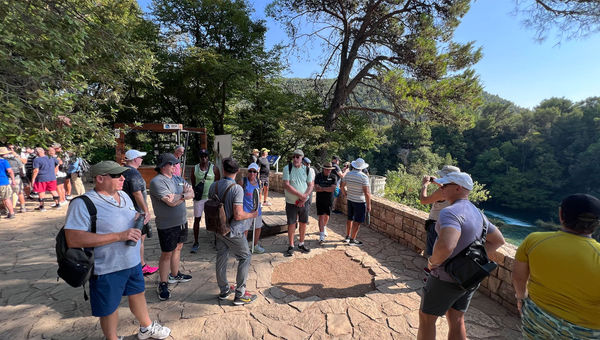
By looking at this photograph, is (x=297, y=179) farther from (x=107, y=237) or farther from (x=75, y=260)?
(x=75, y=260)

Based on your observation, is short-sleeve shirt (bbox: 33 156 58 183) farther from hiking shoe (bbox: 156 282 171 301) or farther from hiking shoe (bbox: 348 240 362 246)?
hiking shoe (bbox: 348 240 362 246)

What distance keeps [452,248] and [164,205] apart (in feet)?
9.83

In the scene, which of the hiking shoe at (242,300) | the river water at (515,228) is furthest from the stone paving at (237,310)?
the river water at (515,228)

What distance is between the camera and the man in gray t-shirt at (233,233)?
2836 millimetres

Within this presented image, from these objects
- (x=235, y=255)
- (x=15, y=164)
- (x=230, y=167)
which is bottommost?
(x=235, y=255)

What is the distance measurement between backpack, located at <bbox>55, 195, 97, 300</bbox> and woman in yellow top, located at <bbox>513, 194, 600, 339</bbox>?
3.13 meters

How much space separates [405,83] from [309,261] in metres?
9.85

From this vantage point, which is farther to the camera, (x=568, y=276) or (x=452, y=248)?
(x=452, y=248)

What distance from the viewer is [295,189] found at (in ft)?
14.0

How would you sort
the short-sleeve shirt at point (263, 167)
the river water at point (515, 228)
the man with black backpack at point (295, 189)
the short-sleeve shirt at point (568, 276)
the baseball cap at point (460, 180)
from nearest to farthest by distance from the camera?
the short-sleeve shirt at point (568, 276) < the baseball cap at point (460, 180) < the man with black backpack at point (295, 189) < the short-sleeve shirt at point (263, 167) < the river water at point (515, 228)

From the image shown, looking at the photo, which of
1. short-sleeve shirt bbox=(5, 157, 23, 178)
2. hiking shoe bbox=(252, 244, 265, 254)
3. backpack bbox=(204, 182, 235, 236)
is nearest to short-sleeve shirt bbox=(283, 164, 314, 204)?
hiking shoe bbox=(252, 244, 265, 254)

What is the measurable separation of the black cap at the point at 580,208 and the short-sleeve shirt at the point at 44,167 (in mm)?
9206

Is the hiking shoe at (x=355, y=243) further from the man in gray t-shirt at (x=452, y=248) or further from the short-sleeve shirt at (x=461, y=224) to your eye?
the short-sleeve shirt at (x=461, y=224)

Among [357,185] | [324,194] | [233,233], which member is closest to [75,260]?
[233,233]
